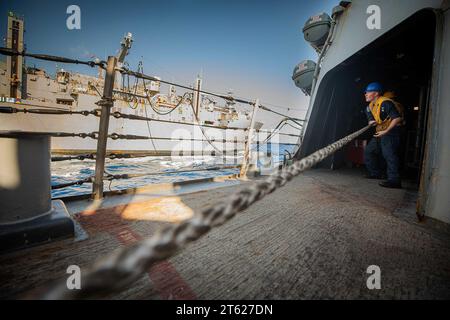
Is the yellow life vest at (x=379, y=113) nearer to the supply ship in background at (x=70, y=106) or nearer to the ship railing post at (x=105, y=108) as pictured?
the ship railing post at (x=105, y=108)

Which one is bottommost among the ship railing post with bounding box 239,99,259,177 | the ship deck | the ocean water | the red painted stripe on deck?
the ocean water

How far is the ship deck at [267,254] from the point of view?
83 centimetres

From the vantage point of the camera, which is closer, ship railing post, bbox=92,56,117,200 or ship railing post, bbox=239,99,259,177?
ship railing post, bbox=92,56,117,200

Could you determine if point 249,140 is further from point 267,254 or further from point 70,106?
A: point 70,106

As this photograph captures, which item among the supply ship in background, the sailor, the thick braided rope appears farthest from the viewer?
the supply ship in background

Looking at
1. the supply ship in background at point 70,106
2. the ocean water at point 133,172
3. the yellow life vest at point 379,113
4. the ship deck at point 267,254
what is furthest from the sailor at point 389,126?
the supply ship in background at point 70,106

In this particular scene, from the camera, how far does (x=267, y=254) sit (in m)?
1.09

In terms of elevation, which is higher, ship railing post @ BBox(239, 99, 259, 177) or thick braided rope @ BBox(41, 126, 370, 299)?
ship railing post @ BBox(239, 99, 259, 177)

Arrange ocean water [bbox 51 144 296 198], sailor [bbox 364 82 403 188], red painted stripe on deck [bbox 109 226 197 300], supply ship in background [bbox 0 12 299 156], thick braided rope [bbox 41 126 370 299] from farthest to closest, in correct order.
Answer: supply ship in background [bbox 0 12 299 156]
ocean water [bbox 51 144 296 198]
sailor [bbox 364 82 403 188]
red painted stripe on deck [bbox 109 226 197 300]
thick braided rope [bbox 41 126 370 299]

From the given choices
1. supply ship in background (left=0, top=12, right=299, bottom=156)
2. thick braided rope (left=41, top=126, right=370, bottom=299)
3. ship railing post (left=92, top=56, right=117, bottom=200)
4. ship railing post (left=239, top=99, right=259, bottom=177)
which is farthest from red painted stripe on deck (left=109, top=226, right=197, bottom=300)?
supply ship in background (left=0, top=12, right=299, bottom=156)

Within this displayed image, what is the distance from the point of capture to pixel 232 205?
18.7 inches

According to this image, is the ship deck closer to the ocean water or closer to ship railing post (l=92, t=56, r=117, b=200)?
ship railing post (l=92, t=56, r=117, b=200)

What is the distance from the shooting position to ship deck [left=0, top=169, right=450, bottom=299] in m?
0.83
